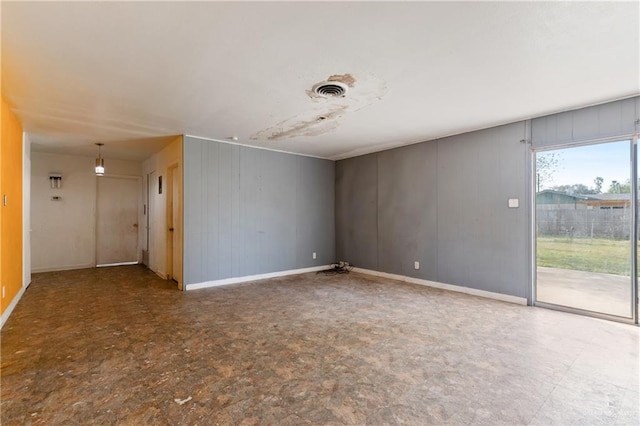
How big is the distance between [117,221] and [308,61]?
7.21 metres

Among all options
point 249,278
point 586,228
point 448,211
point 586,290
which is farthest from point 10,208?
point 586,290

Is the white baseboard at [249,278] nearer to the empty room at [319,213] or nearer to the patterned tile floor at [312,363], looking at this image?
the empty room at [319,213]

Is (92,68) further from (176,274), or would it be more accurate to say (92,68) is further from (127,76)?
(176,274)

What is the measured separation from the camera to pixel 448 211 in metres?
5.23

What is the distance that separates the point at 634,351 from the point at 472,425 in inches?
88.4

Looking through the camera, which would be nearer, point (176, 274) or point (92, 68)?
point (92, 68)

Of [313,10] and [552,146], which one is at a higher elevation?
[313,10]

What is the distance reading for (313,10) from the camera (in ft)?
6.58

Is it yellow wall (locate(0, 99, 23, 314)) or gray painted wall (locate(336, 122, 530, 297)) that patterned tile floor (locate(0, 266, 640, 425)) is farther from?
gray painted wall (locate(336, 122, 530, 297))

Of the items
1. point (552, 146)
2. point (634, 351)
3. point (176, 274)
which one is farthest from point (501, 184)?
point (176, 274)

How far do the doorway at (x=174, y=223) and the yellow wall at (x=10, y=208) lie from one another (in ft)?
6.74

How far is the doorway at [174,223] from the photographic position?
5.40 metres

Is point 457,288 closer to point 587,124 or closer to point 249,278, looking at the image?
point 587,124

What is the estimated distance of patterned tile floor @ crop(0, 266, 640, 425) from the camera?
1991mm
